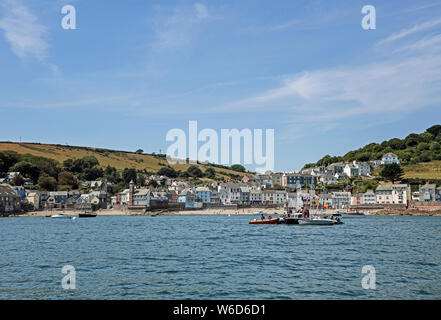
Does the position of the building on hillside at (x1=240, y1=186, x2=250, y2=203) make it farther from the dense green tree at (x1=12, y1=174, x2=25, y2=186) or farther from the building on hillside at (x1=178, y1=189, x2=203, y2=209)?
the dense green tree at (x1=12, y1=174, x2=25, y2=186)

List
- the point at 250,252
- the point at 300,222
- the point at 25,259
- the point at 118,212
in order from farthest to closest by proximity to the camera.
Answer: the point at 118,212 → the point at 300,222 → the point at 250,252 → the point at 25,259

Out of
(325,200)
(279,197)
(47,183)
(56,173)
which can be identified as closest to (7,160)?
(56,173)

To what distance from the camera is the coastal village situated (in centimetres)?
13425

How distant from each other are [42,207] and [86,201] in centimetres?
1508

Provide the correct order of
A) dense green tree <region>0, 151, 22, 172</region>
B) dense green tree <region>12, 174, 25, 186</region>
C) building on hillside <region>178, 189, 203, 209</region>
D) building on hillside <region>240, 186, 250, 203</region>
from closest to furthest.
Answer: dense green tree <region>12, 174, 25, 186</region>, building on hillside <region>178, 189, 203, 209</region>, dense green tree <region>0, 151, 22, 172</region>, building on hillside <region>240, 186, 250, 203</region>

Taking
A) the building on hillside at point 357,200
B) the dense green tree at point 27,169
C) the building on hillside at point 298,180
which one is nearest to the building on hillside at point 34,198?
the dense green tree at point 27,169

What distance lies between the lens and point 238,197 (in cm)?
17150

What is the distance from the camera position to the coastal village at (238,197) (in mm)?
134250

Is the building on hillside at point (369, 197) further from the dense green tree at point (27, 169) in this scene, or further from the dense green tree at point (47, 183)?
the dense green tree at point (27, 169)

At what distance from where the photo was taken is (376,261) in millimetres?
31000

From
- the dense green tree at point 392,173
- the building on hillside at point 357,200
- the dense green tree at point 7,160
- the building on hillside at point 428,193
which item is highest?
the dense green tree at point 7,160

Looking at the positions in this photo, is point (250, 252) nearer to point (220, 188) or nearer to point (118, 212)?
point (118, 212)

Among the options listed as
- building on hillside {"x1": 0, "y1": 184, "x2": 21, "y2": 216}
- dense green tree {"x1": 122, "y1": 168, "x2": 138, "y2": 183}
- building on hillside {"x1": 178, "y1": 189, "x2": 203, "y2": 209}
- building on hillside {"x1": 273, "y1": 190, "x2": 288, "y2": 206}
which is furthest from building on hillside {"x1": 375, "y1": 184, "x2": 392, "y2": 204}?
building on hillside {"x1": 0, "y1": 184, "x2": 21, "y2": 216}
